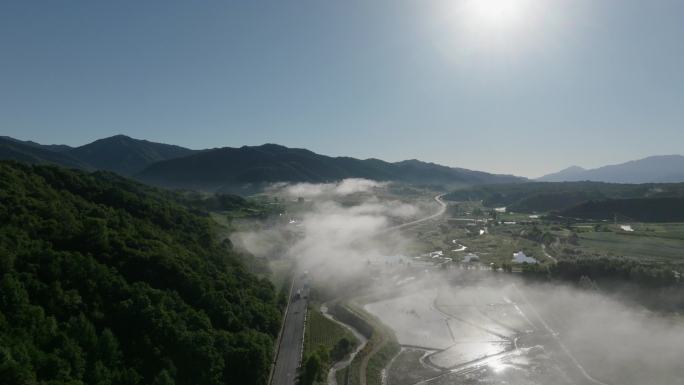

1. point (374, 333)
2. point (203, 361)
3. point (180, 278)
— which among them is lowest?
point (374, 333)

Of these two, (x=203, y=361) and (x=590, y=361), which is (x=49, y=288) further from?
(x=590, y=361)

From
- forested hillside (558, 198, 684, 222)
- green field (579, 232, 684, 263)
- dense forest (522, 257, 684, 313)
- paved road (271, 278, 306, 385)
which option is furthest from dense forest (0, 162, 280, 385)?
forested hillside (558, 198, 684, 222)

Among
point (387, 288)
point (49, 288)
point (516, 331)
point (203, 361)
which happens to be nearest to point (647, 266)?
point (516, 331)

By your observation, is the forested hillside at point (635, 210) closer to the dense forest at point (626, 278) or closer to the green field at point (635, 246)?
the green field at point (635, 246)

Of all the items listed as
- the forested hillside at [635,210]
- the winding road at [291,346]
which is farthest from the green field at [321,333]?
the forested hillside at [635,210]

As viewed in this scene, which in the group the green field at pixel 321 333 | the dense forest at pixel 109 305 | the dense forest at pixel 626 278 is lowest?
the green field at pixel 321 333

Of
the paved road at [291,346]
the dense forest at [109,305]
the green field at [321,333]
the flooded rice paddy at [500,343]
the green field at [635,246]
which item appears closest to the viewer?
the dense forest at [109,305]

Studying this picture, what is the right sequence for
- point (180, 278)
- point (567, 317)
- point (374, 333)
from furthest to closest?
point (567, 317)
point (374, 333)
point (180, 278)
